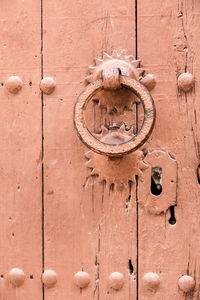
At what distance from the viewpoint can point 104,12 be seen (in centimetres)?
101

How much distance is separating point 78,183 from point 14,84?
0.79 feet

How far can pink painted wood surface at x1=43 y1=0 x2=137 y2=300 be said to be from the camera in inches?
39.4

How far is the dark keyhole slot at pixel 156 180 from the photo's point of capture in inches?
39.0

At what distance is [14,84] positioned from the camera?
3.37 feet

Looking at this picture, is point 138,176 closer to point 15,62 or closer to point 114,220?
point 114,220

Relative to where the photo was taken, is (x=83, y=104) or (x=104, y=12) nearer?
(x=83, y=104)

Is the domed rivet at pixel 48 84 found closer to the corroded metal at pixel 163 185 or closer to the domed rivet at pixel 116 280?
the corroded metal at pixel 163 185

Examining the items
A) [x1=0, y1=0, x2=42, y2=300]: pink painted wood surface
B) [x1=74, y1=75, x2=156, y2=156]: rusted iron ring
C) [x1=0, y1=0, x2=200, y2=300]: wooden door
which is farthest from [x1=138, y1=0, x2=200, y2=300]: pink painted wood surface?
[x1=0, y1=0, x2=42, y2=300]: pink painted wood surface

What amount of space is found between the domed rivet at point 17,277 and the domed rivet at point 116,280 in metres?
0.18

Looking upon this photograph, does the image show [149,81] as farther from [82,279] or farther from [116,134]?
[82,279]

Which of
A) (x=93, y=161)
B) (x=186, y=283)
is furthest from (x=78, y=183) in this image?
(x=186, y=283)

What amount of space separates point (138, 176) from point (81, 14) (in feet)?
1.14

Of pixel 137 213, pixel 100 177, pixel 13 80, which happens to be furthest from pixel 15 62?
pixel 137 213

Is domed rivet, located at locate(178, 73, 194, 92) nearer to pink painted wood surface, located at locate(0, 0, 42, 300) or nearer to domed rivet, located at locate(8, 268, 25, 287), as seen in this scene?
pink painted wood surface, located at locate(0, 0, 42, 300)
